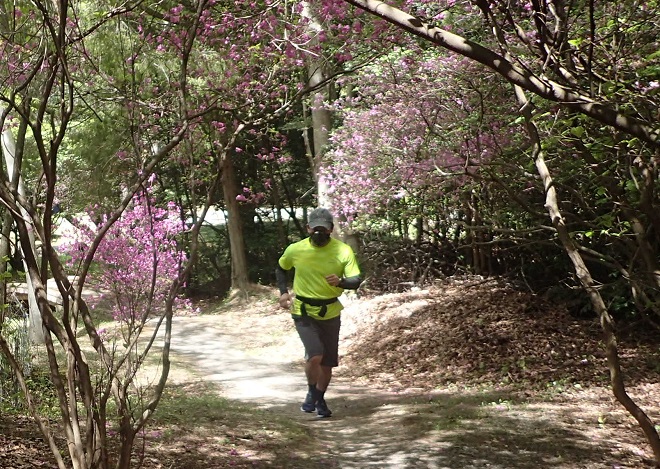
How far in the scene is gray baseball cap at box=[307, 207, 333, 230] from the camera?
6844 mm

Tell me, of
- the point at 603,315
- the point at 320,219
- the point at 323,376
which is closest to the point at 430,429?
the point at 323,376

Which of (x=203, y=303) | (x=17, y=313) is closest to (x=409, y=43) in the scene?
(x=17, y=313)

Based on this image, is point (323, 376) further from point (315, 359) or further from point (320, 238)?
point (320, 238)

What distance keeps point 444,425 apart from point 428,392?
7.79 ft

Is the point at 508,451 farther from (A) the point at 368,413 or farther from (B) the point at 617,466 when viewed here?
(A) the point at 368,413

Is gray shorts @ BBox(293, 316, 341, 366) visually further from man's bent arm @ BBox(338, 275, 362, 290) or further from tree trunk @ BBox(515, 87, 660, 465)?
tree trunk @ BBox(515, 87, 660, 465)

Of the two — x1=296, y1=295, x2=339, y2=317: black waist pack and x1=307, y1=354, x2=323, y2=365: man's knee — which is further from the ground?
x1=296, y1=295, x2=339, y2=317: black waist pack

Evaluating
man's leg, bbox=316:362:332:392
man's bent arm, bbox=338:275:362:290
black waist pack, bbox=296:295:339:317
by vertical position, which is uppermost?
man's bent arm, bbox=338:275:362:290

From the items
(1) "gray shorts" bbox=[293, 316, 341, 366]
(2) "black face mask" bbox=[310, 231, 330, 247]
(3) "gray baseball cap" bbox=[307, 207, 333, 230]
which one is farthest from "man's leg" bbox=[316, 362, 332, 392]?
(3) "gray baseball cap" bbox=[307, 207, 333, 230]

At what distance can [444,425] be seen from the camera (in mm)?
6246

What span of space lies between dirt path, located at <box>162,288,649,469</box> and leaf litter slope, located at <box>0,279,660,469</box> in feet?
0.06

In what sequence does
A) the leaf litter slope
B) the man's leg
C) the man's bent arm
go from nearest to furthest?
the leaf litter slope → the man's bent arm → the man's leg

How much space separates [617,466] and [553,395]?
2.62m

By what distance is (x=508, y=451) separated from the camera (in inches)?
214
